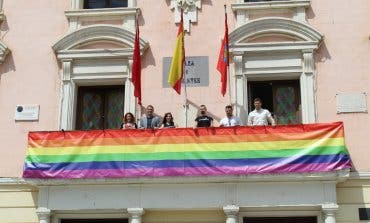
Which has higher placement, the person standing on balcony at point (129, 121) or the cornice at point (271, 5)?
the cornice at point (271, 5)

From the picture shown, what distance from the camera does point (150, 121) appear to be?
1453 centimetres

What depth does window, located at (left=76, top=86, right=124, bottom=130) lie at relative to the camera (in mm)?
15531

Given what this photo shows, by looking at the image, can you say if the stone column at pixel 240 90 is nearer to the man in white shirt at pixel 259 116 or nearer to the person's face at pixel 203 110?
the man in white shirt at pixel 259 116

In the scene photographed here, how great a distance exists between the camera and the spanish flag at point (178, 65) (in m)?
14.5

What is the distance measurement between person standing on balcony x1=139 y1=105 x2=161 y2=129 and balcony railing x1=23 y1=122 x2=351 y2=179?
618 mm

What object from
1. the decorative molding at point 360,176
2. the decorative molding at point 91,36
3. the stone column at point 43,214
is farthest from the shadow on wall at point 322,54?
the stone column at point 43,214

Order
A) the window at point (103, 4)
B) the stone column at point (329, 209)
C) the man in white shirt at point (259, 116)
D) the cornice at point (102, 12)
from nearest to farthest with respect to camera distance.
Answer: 1. the stone column at point (329, 209)
2. the man in white shirt at point (259, 116)
3. the cornice at point (102, 12)
4. the window at point (103, 4)

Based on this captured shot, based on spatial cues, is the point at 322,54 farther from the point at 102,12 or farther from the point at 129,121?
the point at 102,12

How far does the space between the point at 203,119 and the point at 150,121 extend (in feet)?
4.17

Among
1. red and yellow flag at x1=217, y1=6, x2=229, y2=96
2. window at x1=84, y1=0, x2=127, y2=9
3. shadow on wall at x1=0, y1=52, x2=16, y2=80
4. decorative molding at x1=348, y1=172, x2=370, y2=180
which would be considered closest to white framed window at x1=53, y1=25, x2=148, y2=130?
window at x1=84, y1=0, x2=127, y2=9

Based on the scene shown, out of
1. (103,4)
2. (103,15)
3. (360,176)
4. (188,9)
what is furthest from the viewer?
(103,4)

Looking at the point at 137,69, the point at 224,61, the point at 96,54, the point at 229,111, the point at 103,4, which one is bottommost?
the point at 229,111

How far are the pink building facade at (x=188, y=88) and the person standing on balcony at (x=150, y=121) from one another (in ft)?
1.33

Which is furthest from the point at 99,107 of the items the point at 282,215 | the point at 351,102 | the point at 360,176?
the point at 360,176
